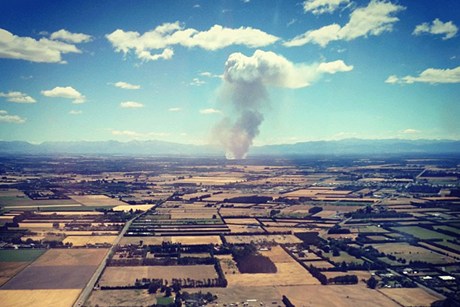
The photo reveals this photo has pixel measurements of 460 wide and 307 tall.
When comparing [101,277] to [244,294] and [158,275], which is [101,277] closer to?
[158,275]

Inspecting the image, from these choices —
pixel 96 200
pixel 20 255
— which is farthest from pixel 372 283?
pixel 96 200

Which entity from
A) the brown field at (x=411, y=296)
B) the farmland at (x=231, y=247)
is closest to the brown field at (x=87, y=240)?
the farmland at (x=231, y=247)

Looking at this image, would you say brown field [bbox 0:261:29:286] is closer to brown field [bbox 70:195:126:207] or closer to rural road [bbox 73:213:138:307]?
rural road [bbox 73:213:138:307]

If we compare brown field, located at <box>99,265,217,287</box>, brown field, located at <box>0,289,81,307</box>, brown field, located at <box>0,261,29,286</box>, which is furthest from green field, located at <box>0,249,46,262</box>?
brown field, located at <box>0,289,81,307</box>

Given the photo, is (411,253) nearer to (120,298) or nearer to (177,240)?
(177,240)

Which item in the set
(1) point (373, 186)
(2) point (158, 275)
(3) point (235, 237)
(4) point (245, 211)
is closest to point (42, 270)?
(2) point (158, 275)

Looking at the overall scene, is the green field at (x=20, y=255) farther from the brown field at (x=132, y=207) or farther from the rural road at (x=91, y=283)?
the brown field at (x=132, y=207)
